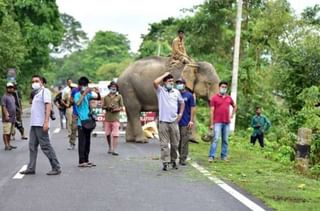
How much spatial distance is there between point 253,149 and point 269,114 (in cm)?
1111

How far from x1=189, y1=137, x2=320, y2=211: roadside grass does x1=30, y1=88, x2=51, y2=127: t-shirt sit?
3.34 m

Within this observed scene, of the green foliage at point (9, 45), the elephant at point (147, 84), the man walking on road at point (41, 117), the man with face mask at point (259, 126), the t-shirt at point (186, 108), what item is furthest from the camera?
the green foliage at point (9, 45)

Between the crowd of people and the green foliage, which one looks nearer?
the crowd of people

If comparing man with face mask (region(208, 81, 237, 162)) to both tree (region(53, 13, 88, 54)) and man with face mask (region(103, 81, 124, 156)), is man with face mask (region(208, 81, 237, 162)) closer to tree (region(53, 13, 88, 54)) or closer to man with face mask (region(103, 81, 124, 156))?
man with face mask (region(103, 81, 124, 156))

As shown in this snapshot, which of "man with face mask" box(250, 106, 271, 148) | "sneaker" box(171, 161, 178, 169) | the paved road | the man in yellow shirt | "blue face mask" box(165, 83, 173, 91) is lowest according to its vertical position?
the paved road

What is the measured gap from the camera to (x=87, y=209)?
9.01 m

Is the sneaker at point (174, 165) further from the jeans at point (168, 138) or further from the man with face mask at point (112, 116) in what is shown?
the man with face mask at point (112, 116)

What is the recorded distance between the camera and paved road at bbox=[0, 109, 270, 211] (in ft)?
30.7

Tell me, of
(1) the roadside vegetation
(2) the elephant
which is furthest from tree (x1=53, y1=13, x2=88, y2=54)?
(2) the elephant

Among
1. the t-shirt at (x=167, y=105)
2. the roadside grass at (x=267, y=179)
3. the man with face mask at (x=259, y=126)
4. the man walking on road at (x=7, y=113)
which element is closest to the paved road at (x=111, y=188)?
the roadside grass at (x=267, y=179)

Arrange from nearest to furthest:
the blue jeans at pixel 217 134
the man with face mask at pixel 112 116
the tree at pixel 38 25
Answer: the blue jeans at pixel 217 134
the man with face mask at pixel 112 116
the tree at pixel 38 25

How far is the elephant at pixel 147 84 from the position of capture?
66.2ft

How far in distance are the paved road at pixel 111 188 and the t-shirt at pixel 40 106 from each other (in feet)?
3.16

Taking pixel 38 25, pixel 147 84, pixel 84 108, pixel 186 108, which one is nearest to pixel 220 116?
pixel 186 108
